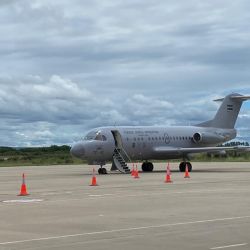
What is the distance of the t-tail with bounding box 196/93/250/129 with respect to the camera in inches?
1901

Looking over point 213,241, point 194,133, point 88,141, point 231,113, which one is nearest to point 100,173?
point 88,141

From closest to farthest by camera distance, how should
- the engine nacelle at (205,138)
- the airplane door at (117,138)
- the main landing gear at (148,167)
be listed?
the airplane door at (117,138)
the main landing gear at (148,167)
the engine nacelle at (205,138)

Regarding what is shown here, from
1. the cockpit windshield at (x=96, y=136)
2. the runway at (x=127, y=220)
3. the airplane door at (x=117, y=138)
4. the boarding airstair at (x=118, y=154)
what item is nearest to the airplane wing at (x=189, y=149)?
the boarding airstair at (x=118, y=154)

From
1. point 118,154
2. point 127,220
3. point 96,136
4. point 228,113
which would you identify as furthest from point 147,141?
point 127,220

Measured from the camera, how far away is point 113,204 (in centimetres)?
1753

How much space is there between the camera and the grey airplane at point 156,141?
134 feet

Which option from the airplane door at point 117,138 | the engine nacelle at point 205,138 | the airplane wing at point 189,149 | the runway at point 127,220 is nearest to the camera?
the runway at point 127,220

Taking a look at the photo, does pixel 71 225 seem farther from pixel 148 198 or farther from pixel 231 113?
pixel 231 113

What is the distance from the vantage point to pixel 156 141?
4391 cm

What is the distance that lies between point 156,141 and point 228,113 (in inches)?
311

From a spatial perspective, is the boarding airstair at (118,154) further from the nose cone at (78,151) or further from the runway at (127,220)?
the runway at (127,220)

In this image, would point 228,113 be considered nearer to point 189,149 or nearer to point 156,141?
point 189,149

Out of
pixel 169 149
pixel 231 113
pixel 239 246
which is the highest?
pixel 231 113

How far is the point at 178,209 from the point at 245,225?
3454mm
